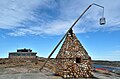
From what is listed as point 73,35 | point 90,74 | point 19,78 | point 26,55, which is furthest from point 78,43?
point 26,55

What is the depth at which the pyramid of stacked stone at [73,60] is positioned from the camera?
1339cm

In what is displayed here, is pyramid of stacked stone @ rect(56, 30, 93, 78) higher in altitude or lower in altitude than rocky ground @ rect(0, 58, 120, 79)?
higher

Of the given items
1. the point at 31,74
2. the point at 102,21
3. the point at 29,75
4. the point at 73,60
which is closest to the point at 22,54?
the point at 31,74

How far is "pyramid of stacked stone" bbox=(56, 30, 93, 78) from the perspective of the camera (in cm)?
1339

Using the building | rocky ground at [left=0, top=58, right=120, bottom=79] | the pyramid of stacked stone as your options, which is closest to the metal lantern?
the pyramid of stacked stone

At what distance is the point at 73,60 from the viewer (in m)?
13.6

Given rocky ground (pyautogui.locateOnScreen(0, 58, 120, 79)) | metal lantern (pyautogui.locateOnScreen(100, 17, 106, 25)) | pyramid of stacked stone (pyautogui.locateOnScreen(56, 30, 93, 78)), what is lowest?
rocky ground (pyautogui.locateOnScreen(0, 58, 120, 79))

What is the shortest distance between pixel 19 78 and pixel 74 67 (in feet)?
15.4

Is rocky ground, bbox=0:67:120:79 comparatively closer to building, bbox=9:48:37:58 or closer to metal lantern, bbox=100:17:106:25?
metal lantern, bbox=100:17:106:25

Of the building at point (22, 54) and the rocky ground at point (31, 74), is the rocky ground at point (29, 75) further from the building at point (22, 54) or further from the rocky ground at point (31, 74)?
the building at point (22, 54)

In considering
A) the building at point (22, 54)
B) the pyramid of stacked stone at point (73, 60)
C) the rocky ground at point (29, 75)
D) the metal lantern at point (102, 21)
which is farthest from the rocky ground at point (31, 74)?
the building at point (22, 54)

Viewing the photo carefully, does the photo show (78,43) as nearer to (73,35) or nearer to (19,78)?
(73,35)

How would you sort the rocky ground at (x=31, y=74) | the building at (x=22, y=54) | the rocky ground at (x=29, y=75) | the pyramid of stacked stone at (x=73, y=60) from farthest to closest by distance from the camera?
the building at (x=22, y=54) → the pyramid of stacked stone at (x=73, y=60) → the rocky ground at (x=31, y=74) → the rocky ground at (x=29, y=75)

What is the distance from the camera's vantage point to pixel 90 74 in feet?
45.8
